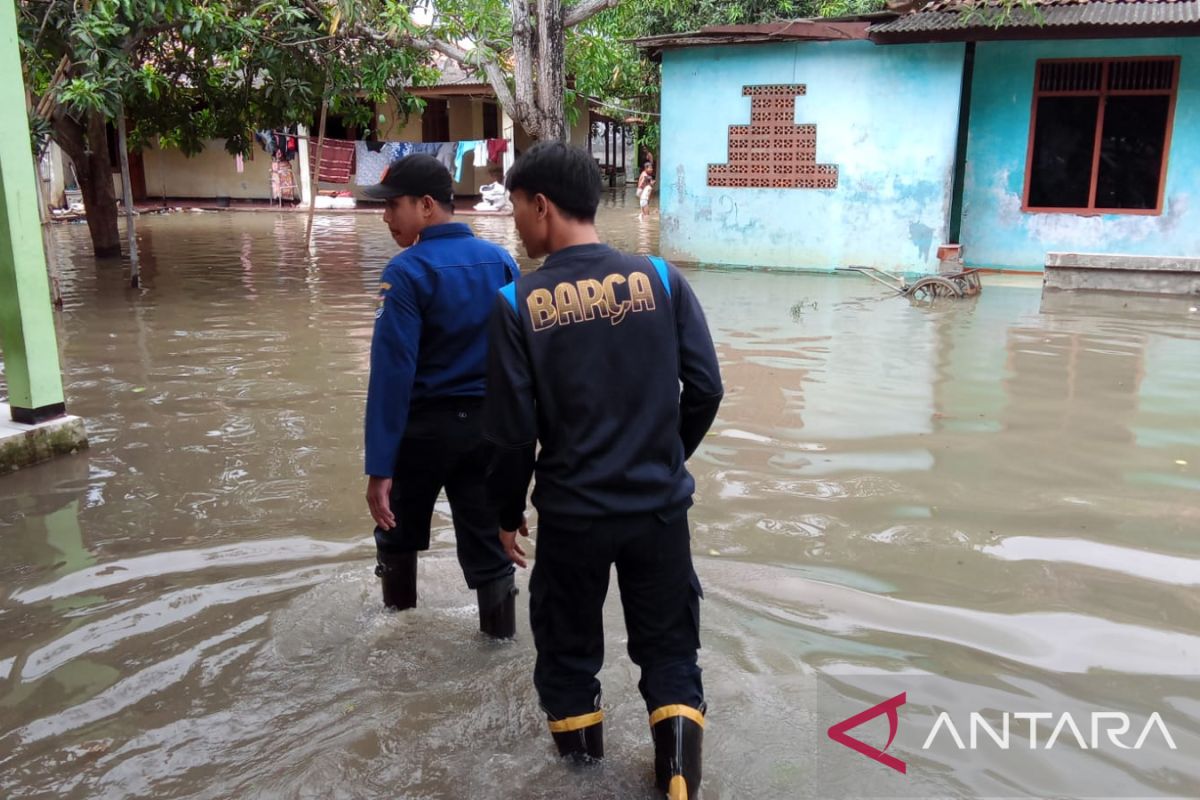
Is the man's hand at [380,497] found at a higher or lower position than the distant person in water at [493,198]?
lower

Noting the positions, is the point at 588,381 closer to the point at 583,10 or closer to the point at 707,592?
the point at 707,592

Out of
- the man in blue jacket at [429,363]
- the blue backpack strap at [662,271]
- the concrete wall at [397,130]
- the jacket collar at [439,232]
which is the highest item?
the concrete wall at [397,130]

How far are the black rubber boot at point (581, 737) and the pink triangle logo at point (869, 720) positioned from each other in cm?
73

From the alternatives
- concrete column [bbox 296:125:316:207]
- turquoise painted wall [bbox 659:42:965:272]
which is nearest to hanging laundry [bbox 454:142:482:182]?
concrete column [bbox 296:125:316:207]

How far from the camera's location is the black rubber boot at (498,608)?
3.36 m

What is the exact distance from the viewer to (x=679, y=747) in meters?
2.40

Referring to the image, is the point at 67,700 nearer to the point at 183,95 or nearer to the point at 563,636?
the point at 563,636

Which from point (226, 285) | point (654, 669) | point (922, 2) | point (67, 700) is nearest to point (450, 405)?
point (654, 669)

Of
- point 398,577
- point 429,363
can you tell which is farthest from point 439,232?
point 398,577

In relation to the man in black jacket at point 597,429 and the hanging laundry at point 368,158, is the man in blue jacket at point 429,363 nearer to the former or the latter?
the man in black jacket at point 597,429

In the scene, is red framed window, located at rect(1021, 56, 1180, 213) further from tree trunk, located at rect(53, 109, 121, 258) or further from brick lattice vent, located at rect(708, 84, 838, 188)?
tree trunk, located at rect(53, 109, 121, 258)

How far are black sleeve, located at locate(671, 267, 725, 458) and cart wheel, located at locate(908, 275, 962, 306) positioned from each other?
28.3 feet

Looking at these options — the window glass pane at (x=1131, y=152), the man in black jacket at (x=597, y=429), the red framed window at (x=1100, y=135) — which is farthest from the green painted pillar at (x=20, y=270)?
the window glass pane at (x=1131, y=152)

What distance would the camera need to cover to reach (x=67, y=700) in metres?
3.07
